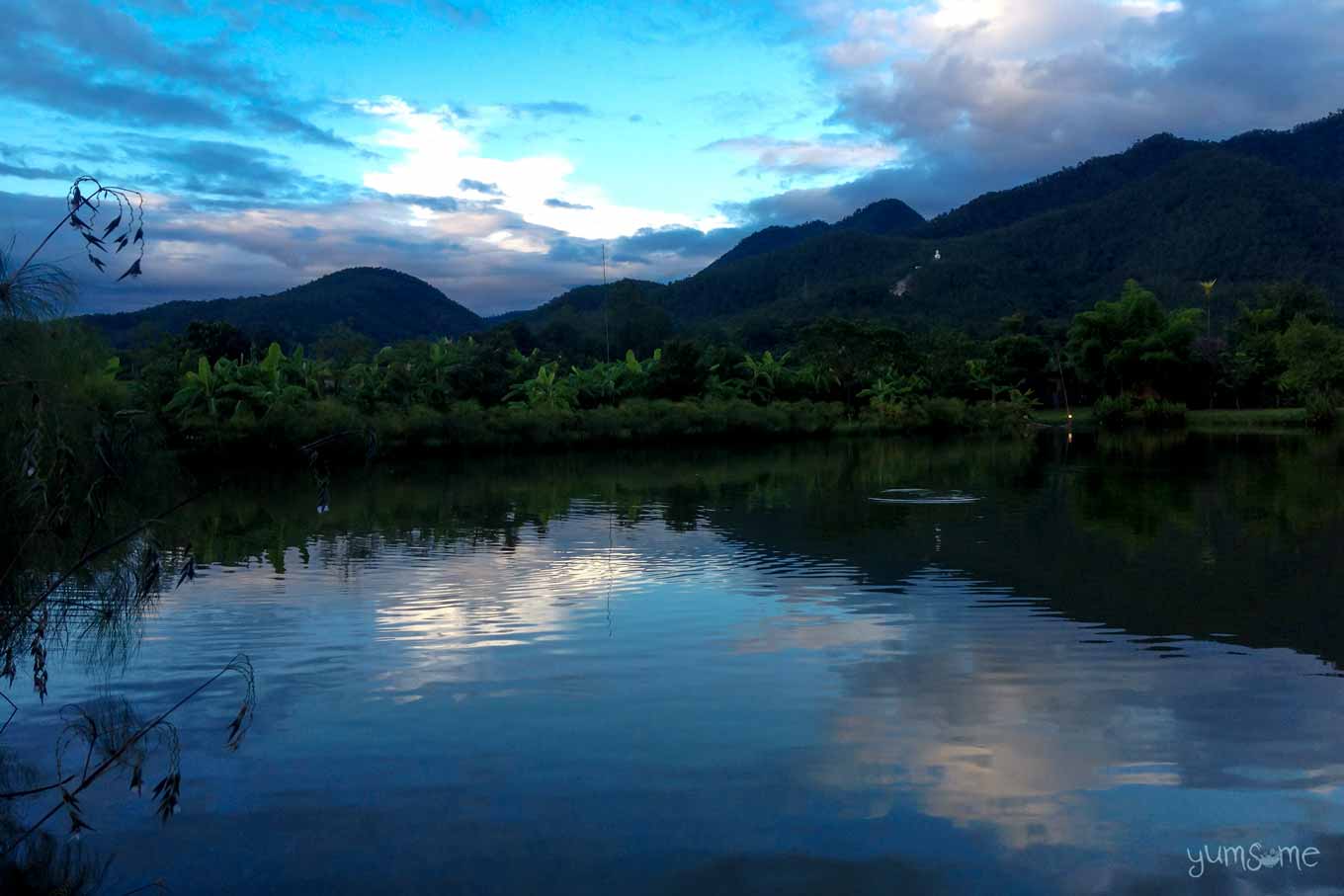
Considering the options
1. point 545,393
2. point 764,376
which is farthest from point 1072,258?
point 545,393

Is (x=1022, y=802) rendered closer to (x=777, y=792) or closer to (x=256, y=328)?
(x=777, y=792)

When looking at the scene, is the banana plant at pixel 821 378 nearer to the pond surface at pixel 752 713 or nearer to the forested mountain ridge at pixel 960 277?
the forested mountain ridge at pixel 960 277

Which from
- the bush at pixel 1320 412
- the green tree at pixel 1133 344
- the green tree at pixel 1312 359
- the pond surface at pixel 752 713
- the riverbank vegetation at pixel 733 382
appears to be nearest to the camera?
the pond surface at pixel 752 713

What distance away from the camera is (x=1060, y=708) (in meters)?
7.46

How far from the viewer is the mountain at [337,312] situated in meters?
67.4

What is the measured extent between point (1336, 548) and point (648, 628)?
9504 millimetres

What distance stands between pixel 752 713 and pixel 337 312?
7541 cm

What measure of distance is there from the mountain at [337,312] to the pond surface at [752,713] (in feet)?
159

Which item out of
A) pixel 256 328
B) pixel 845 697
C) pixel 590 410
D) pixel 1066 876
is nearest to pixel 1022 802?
pixel 1066 876

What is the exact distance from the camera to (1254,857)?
5195 millimetres

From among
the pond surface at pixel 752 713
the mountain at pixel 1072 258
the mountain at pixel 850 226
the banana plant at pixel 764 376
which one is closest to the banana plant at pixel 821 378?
the banana plant at pixel 764 376

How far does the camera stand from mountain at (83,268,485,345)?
67375 millimetres

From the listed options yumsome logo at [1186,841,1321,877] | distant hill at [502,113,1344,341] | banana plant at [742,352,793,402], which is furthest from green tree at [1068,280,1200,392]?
yumsome logo at [1186,841,1321,877]

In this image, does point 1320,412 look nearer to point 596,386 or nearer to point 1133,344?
point 1133,344
